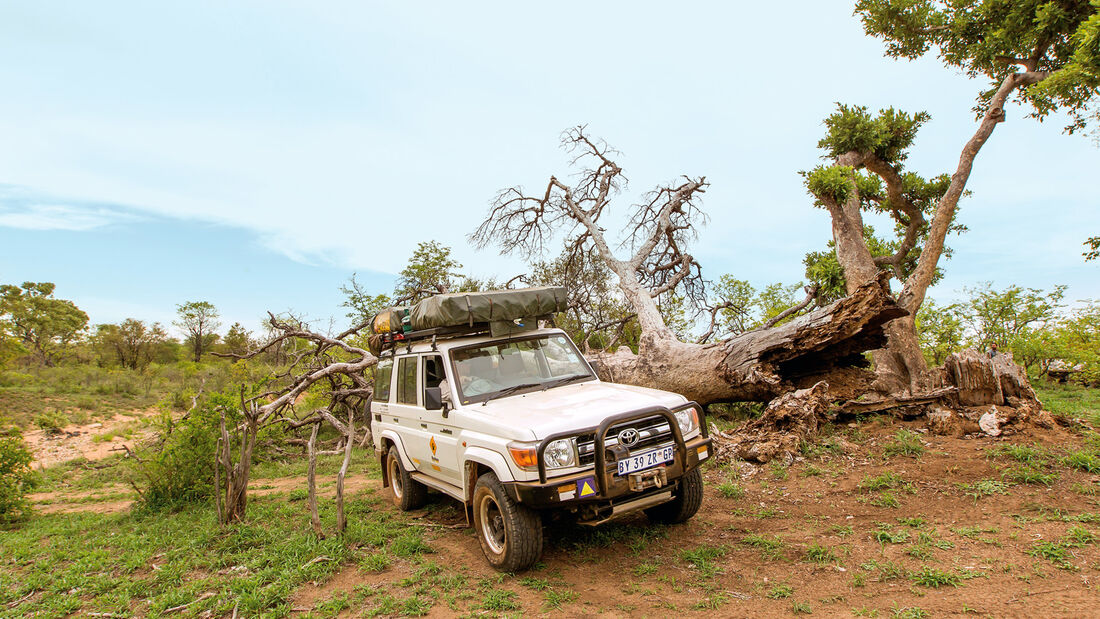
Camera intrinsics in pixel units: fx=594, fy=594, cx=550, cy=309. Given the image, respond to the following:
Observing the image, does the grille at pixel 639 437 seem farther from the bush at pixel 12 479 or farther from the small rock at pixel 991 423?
the bush at pixel 12 479

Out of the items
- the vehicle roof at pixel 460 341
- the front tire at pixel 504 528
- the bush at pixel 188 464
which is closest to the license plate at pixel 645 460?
the front tire at pixel 504 528

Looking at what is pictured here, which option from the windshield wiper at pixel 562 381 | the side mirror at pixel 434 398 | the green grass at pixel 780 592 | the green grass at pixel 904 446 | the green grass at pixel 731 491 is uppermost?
the windshield wiper at pixel 562 381

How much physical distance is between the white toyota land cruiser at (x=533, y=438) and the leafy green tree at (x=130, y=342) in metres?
42.2

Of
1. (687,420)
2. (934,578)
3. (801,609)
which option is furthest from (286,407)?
(934,578)

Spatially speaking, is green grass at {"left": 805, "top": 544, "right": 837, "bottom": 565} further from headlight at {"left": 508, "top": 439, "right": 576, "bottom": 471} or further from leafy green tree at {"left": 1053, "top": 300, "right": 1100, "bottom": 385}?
leafy green tree at {"left": 1053, "top": 300, "right": 1100, "bottom": 385}

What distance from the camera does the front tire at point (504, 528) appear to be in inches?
177

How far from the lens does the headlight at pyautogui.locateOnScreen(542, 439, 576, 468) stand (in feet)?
14.2

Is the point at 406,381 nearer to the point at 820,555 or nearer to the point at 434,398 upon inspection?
the point at 434,398

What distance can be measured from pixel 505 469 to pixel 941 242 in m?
9.05

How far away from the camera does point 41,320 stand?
3969cm

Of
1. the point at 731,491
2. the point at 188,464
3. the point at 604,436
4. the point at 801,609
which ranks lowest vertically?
the point at 801,609

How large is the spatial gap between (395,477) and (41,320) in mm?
45651

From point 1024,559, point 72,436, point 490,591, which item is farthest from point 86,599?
point 72,436

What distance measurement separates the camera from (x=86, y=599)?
4.92 metres
